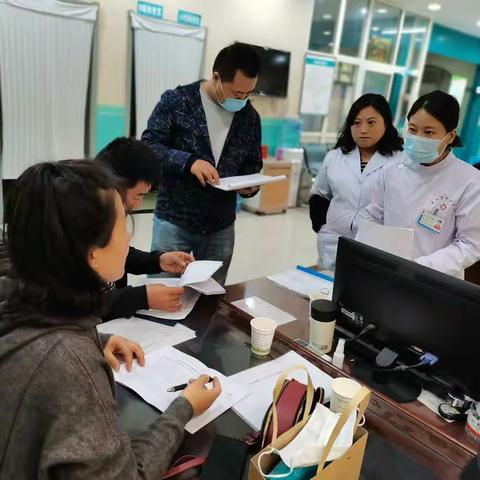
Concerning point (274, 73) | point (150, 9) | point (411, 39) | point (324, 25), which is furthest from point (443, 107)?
point (411, 39)

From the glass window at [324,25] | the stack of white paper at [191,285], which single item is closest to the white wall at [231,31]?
the glass window at [324,25]

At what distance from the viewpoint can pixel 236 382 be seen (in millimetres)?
1093

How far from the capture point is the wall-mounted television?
18.0ft

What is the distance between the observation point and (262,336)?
3.99 ft

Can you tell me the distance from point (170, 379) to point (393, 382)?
1.92 ft

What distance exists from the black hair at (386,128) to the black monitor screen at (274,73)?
3.58m

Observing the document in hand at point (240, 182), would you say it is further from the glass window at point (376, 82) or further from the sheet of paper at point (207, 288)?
the glass window at point (376, 82)

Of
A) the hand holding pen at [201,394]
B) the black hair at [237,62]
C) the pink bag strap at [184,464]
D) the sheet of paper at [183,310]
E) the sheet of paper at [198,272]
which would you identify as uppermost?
the black hair at [237,62]

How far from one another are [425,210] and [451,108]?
38cm

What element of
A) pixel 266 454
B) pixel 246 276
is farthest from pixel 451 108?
pixel 246 276

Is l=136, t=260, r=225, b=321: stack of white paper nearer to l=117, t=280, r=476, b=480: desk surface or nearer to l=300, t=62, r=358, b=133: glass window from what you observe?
l=117, t=280, r=476, b=480: desk surface

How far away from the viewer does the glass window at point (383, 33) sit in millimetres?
6902

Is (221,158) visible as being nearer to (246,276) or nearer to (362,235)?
(362,235)

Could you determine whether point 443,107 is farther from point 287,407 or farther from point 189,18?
point 189,18
